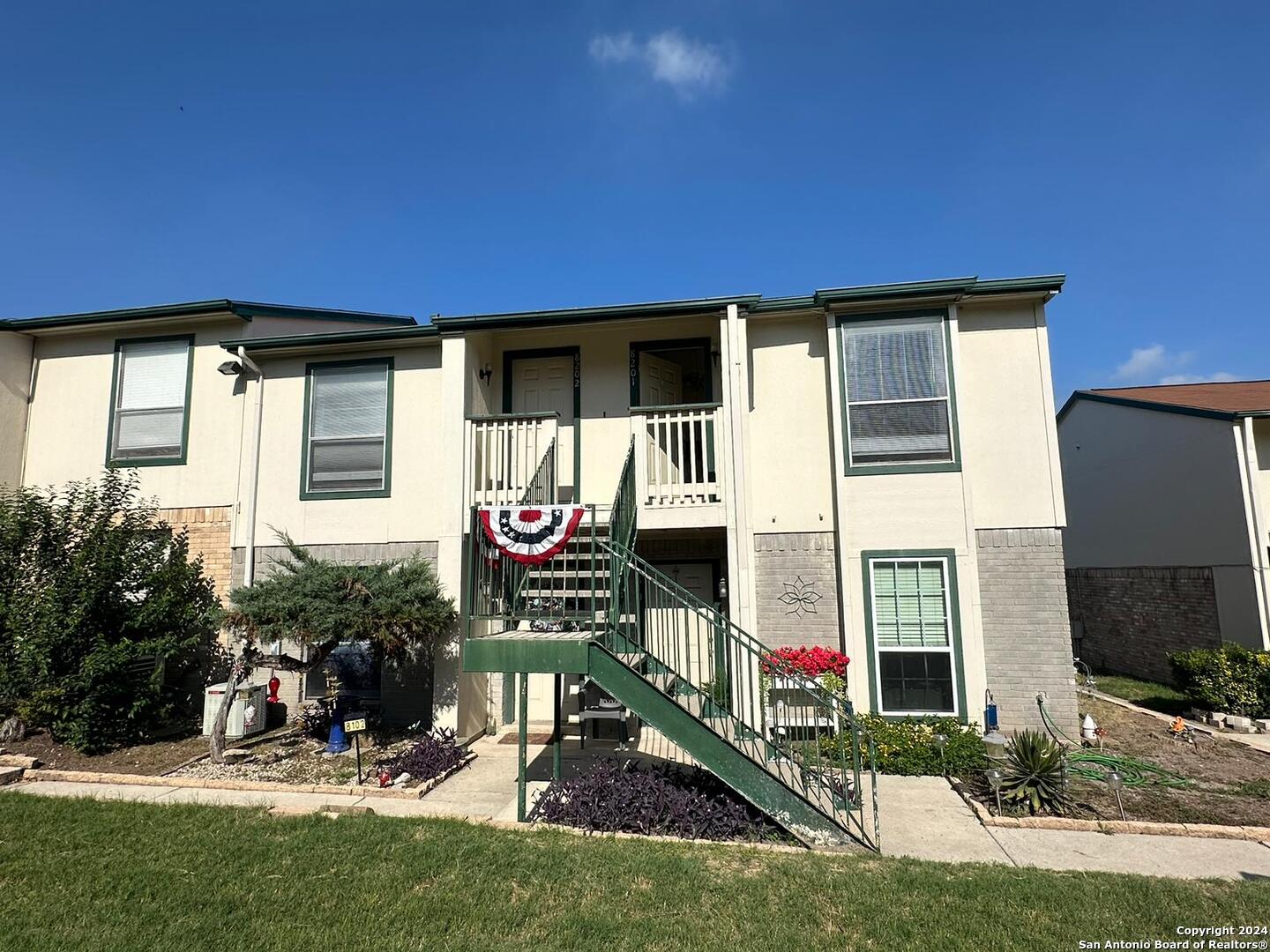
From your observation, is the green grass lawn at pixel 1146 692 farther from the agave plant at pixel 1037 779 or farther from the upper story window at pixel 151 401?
the upper story window at pixel 151 401

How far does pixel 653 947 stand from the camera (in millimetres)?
3836

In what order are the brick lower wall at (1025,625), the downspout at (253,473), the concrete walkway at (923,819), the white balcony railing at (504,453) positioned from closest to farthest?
the concrete walkway at (923,819), the brick lower wall at (1025,625), the white balcony railing at (504,453), the downspout at (253,473)

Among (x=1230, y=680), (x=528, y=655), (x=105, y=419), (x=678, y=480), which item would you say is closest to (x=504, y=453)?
(x=678, y=480)

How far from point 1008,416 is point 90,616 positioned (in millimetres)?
11852

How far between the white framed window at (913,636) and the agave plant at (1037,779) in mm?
1702

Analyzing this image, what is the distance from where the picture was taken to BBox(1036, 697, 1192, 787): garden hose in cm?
688

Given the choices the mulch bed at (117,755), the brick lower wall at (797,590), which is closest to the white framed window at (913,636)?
the brick lower wall at (797,590)

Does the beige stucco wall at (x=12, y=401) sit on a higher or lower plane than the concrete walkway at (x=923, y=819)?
higher

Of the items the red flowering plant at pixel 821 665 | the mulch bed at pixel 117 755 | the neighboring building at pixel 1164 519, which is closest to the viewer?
the mulch bed at pixel 117 755

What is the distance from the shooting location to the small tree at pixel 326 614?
7.69m

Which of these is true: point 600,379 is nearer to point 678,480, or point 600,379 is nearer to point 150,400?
point 678,480

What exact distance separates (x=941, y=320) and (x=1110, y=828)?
5.85 meters

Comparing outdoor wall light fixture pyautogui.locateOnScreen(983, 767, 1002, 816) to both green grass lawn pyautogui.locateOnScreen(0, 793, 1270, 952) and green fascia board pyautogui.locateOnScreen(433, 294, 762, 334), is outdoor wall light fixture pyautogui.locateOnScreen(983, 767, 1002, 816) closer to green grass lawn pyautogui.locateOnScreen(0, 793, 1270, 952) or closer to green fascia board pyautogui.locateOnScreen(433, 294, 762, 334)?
green grass lawn pyautogui.locateOnScreen(0, 793, 1270, 952)

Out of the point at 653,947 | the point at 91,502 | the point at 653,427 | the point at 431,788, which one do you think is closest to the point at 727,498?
the point at 653,427
